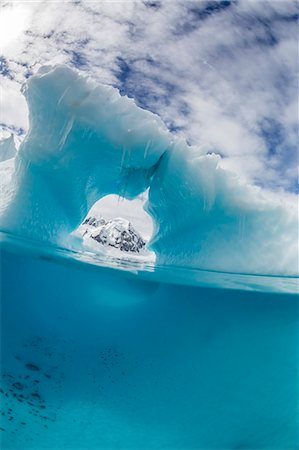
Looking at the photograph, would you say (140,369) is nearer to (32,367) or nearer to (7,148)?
(32,367)

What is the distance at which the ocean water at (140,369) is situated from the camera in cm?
427

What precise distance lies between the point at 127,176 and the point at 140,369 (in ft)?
11.4

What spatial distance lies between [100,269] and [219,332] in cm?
227

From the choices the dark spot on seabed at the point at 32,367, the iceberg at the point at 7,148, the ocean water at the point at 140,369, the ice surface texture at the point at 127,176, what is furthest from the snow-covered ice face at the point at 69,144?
the iceberg at the point at 7,148

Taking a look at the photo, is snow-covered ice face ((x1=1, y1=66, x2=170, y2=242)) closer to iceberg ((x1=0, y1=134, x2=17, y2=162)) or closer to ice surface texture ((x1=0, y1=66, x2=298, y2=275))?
ice surface texture ((x1=0, y1=66, x2=298, y2=275))

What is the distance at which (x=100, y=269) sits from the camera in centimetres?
531

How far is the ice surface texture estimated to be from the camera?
494 cm

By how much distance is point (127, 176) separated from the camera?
5918mm

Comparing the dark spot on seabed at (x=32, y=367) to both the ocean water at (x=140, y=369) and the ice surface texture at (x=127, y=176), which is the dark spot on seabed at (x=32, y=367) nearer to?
the ocean water at (x=140, y=369)

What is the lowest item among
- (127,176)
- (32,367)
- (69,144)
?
(32,367)

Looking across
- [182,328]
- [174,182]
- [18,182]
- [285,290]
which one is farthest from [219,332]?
[18,182]

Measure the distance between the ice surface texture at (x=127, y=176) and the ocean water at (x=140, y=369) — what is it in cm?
110

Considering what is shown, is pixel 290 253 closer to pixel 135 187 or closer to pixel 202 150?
pixel 202 150

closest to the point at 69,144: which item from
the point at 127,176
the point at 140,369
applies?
the point at 127,176
